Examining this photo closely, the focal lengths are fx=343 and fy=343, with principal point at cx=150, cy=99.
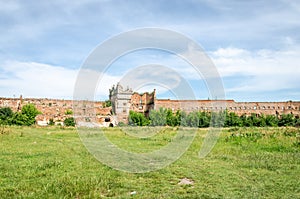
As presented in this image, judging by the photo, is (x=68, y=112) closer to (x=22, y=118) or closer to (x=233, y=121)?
(x=22, y=118)

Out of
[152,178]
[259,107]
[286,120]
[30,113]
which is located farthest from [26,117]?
[152,178]

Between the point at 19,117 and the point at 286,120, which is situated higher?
the point at 286,120

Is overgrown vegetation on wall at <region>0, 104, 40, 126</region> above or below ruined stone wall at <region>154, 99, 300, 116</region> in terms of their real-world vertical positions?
below

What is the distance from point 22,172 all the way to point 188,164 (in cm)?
434

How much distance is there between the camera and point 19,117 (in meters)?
43.9

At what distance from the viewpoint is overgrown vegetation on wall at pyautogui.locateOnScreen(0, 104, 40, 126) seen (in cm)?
4259

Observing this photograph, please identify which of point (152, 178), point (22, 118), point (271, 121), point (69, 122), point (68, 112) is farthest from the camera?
point (68, 112)

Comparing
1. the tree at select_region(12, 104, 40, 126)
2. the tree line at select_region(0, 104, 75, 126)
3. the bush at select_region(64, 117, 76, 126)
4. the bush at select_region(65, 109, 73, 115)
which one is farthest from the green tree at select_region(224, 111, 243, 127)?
the tree at select_region(12, 104, 40, 126)

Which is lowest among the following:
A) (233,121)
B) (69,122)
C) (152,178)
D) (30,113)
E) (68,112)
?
(152,178)

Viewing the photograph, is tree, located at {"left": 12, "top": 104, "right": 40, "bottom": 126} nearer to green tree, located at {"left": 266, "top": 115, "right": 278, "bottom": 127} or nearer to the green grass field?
the green grass field

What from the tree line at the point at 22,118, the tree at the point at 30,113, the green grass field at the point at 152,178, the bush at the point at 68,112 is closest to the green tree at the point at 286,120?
the tree line at the point at 22,118

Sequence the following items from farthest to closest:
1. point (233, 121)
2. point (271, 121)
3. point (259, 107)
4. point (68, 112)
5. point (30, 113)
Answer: point (259, 107), point (68, 112), point (271, 121), point (233, 121), point (30, 113)

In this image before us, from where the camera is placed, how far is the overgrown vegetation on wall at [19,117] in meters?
42.6

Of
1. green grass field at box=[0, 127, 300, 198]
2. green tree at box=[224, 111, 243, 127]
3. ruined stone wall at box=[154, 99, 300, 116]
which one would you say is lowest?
green grass field at box=[0, 127, 300, 198]
